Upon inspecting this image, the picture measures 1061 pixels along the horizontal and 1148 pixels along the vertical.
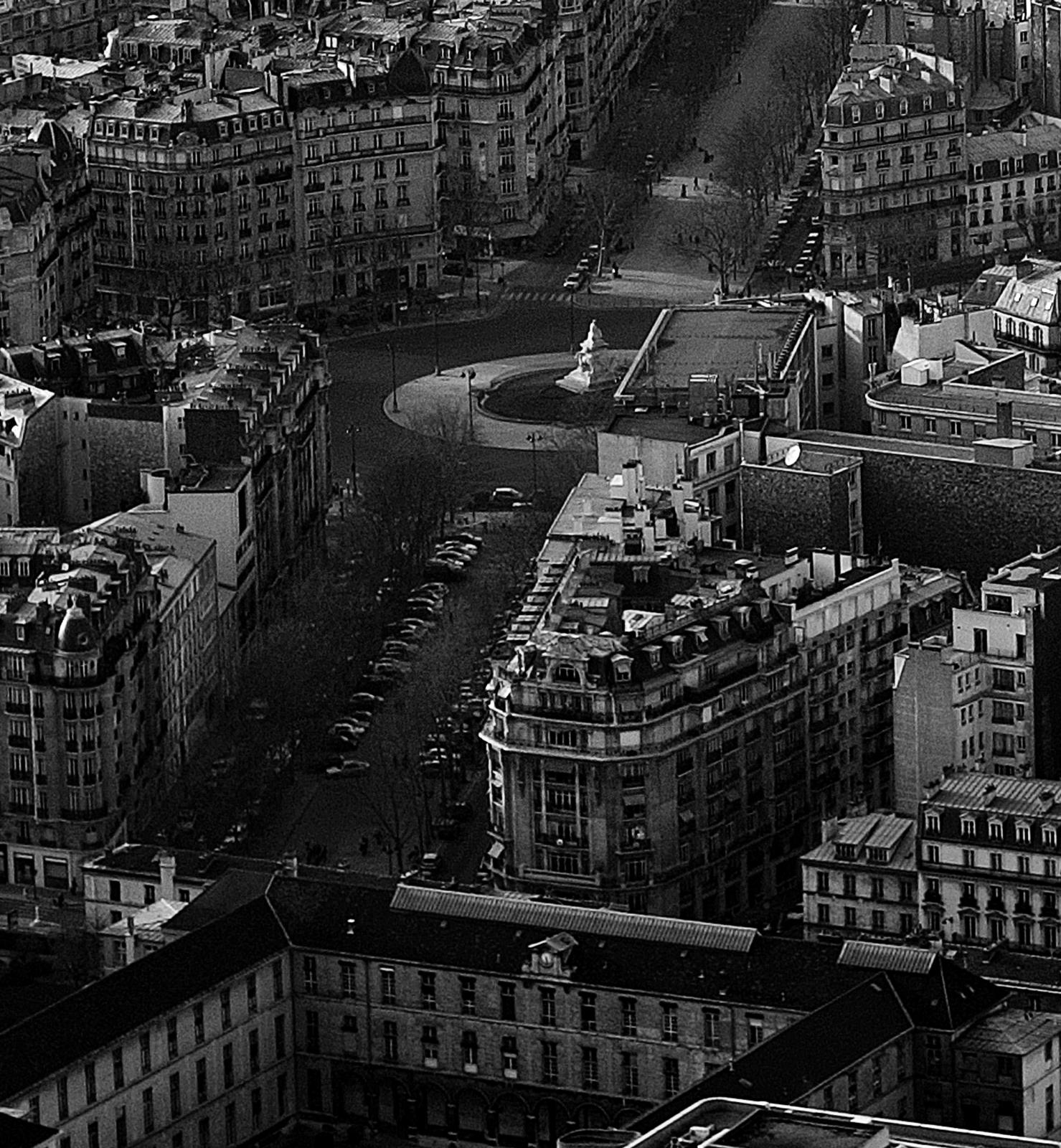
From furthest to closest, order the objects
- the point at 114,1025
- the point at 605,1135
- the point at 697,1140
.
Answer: the point at 114,1025 < the point at 605,1135 < the point at 697,1140

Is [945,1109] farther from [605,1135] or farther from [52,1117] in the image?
[52,1117]

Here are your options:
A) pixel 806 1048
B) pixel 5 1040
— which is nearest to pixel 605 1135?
pixel 806 1048

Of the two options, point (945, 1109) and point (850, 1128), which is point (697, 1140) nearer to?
point (850, 1128)

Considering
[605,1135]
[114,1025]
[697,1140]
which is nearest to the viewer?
[697,1140]

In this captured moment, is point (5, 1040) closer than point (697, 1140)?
No

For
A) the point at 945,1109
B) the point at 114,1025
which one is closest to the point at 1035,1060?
the point at 945,1109

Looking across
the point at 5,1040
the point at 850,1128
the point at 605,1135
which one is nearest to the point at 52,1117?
the point at 5,1040

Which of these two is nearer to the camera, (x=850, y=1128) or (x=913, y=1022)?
(x=850, y=1128)
